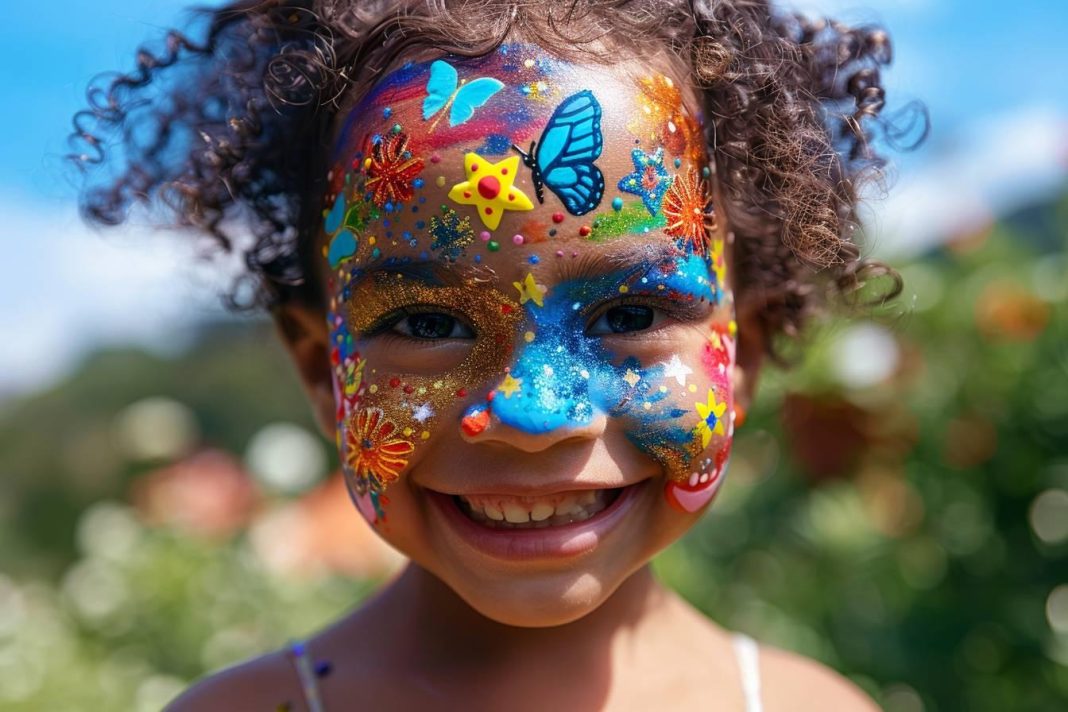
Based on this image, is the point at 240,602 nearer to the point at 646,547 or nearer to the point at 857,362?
the point at 857,362

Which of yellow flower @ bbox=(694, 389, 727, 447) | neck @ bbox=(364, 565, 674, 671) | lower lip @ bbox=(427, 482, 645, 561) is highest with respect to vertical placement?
yellow flower @ bbox=(694, 389, 727, 447)

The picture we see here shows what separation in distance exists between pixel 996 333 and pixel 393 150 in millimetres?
2733

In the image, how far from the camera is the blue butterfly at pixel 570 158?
154 cm

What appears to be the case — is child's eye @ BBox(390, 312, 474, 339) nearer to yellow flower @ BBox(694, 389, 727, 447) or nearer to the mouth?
the mouth

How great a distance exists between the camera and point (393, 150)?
5.27ft

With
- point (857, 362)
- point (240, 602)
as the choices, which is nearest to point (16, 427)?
point (240, 602)

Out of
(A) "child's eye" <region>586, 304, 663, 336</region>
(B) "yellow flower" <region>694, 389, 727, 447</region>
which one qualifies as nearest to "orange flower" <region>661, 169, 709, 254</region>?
(A) "child's eye" <region>586, 304, 663, 336</region>

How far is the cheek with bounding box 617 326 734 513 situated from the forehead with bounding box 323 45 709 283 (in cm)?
17

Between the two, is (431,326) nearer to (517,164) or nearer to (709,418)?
(517,164)

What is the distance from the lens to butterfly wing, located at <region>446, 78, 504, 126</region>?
157cm

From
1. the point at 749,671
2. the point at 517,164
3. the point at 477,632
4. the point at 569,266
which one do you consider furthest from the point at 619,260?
the point at 749,671

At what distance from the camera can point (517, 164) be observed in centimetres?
154

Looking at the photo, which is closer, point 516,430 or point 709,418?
point 516,430

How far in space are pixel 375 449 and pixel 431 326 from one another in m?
0.19
